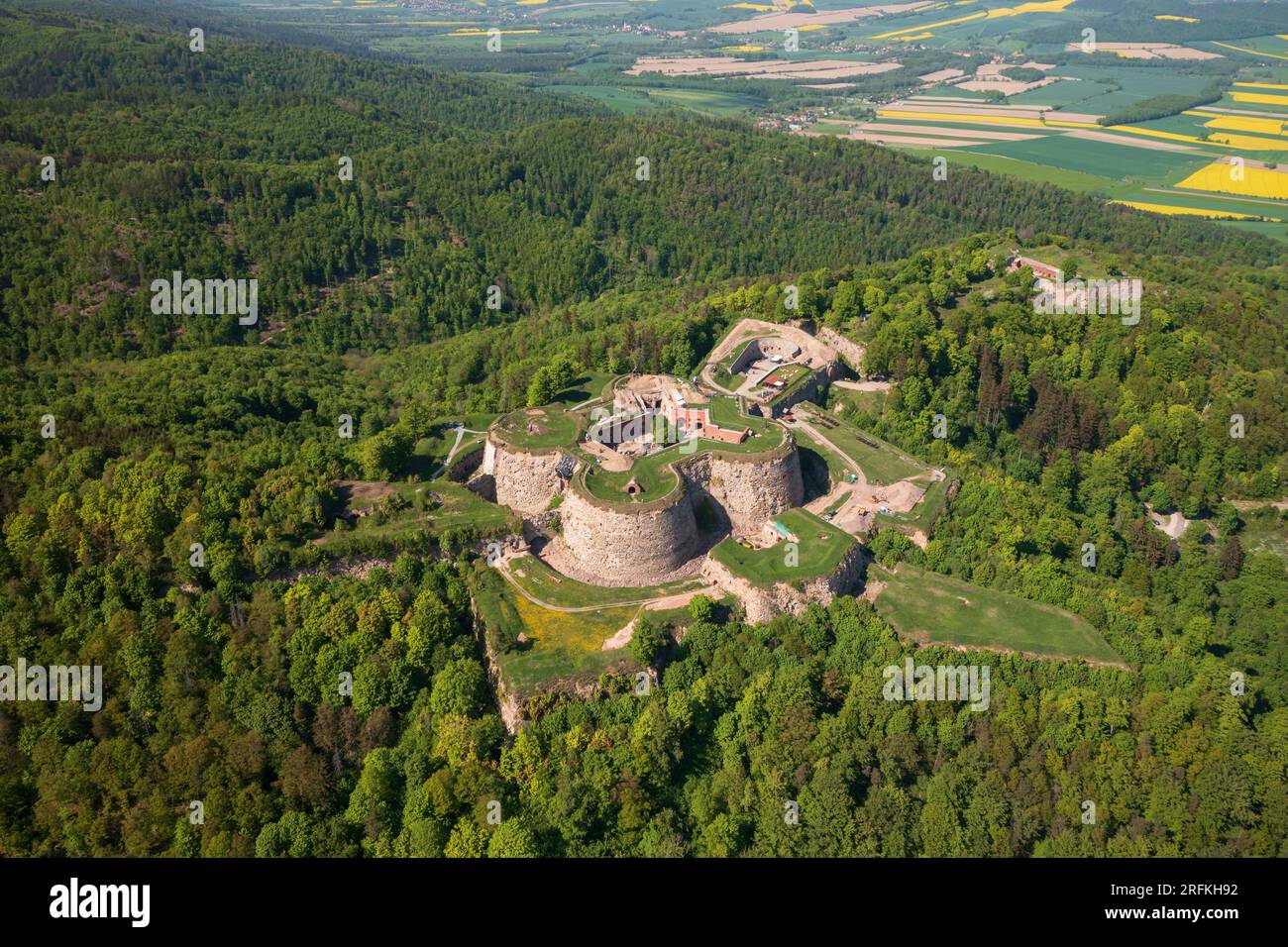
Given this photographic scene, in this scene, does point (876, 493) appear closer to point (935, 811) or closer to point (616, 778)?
point (935, 811)

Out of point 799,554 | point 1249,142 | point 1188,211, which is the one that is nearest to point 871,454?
point 799,554

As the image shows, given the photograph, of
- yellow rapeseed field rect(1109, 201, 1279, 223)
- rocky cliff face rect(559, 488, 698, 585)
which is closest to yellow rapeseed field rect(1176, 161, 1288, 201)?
yellow rapeseed field rect(1109, 201, 1279, 223)

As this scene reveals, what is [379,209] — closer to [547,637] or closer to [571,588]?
[571,588]

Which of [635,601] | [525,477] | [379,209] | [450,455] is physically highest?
[379,209]

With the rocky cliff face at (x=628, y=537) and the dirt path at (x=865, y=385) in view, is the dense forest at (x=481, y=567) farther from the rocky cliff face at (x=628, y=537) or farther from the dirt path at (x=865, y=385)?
the rocky cliff face at (x=628, y=537)

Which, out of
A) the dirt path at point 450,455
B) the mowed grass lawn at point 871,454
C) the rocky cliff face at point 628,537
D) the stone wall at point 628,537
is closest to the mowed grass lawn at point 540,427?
the dirt path at point 450,455

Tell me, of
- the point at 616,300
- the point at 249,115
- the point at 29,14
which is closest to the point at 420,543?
the point at 616,300
